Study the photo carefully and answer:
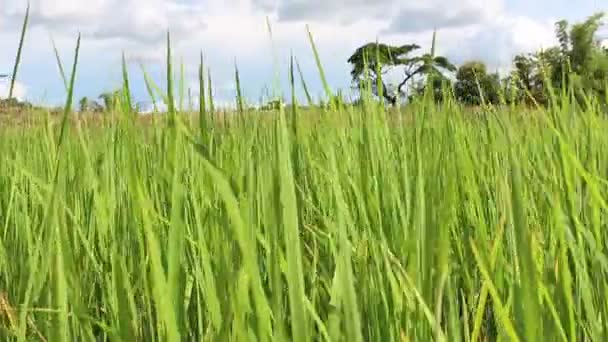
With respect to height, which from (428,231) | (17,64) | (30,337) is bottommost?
(30,337)

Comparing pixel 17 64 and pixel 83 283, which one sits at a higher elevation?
pixel 17 64

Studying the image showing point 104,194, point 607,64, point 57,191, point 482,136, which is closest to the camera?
point 57,191

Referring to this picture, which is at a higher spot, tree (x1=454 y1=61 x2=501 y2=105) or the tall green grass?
tree (x1=454 y1=61 x2=501 y2=105)

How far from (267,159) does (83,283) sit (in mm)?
283

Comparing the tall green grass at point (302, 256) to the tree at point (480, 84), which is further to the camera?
the tree at point (480, 84)

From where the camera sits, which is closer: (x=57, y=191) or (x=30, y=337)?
(x=57, y=191)

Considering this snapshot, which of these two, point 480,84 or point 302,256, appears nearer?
point 302,256

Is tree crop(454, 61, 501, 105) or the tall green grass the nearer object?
the tall green grass

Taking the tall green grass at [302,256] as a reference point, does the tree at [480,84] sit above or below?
above

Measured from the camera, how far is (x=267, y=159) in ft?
1.81

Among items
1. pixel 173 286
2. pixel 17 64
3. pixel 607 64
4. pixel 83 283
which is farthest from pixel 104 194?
pixel 607 64

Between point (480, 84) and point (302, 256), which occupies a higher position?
point (480, 84)

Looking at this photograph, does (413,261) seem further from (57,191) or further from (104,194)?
(104,194)

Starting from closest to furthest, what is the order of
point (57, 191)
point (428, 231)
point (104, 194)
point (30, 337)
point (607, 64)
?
1. point (57, 191)
2. point (428, 231)
3. point (30, 337)
4. point (104, 194)
5. point (607, 64)
